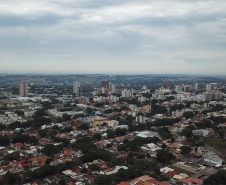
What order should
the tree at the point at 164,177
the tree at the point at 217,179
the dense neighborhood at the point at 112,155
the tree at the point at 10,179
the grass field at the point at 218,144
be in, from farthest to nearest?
1. the grass field at the point at 218,144
2. the dense neighborhood at the point at 112,155
3. the tree at the point at 164,177
4. the tree at the point at 10,179
5. the tree at the point at 217,179

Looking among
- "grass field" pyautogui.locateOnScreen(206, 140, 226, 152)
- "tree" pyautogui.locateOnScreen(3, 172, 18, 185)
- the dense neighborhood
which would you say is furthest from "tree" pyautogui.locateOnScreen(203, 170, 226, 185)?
"tree" pyautogui.locateOnScreen(3, 172, 18, 185)

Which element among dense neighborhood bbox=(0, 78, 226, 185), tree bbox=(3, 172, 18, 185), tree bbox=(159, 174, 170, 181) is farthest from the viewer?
dense neighborhood bbox=(0, 78, 226, 185)

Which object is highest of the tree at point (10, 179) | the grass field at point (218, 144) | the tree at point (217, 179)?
the tree at point (217, 179)

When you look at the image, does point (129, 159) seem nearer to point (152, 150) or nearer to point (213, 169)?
point (152, 150)

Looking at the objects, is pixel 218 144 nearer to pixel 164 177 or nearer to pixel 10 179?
pixel 164 177

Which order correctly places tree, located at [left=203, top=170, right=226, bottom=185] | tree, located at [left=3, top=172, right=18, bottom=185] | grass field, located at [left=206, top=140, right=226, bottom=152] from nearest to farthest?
tree, located at [left=203, top=170, right=226, bottom=185] → tree, located at [left=3, top=172, right=18, bottom=185] → grass field, located at [left=206, top=140, right=226, bottom=152]

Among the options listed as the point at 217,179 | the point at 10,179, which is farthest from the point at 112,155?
the point at 217,179

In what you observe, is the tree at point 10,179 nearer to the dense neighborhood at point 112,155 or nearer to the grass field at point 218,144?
the dense neighborhood at point 112,155

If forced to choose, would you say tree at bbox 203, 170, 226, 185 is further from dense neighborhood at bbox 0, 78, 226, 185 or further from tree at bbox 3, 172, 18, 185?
tree at bbox 3, 172, 18, 185

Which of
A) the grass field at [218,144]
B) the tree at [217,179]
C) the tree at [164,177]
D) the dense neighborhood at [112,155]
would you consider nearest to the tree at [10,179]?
the dense neighborhood at [112,155]
